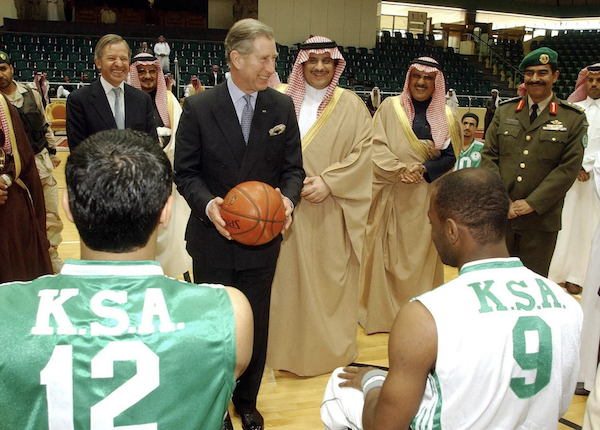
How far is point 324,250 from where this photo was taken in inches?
132

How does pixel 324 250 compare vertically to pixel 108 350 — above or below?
below

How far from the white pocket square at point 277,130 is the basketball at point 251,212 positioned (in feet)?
1.10

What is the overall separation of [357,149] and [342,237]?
0.55 m

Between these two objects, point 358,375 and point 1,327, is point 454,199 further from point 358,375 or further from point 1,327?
point 1,327

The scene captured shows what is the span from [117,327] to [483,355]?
2.95ft

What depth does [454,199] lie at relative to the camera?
163cm

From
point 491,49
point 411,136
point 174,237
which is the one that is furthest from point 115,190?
point 491,49

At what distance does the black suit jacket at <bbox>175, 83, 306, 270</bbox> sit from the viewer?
2.49 meters

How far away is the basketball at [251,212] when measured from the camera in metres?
2.27

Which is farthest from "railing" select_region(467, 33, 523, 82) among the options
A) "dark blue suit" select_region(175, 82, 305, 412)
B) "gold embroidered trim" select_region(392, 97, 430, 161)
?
"dark blue suit" select_region(175, 82, 305, 412)

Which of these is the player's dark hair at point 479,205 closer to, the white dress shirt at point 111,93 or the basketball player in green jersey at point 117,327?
the basketball player in green jersey at point 117,327

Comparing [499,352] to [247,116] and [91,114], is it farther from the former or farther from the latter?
[91,114]

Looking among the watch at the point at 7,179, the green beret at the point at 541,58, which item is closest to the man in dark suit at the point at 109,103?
the watch at the point at 7,179

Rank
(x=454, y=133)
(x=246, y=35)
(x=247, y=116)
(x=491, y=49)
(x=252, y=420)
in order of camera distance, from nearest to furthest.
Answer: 1. (x=246, y=35)
2. (x=247, y=116)
3. (x=252, y=420)
4. (x=454, y=133)
5. (x=491, y=49)
